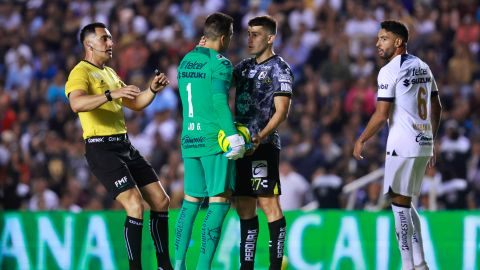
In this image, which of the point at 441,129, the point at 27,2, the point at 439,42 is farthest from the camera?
the point at 27,2

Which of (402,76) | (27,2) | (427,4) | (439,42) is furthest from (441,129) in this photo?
(27,2)

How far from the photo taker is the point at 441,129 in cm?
1614

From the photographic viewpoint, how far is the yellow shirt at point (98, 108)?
372 inches

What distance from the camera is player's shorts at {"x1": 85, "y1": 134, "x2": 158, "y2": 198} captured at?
9422 millimetres

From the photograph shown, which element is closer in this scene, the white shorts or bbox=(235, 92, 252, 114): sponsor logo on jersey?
the white shorts

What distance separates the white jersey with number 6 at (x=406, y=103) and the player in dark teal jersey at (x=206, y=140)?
1.47 meters

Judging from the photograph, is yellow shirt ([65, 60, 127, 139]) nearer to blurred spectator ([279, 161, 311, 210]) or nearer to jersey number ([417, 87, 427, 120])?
jersey number ([417, 87, 427, 120])

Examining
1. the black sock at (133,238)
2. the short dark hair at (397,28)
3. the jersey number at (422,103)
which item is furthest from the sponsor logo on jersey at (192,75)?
the jersey number at (422,103)

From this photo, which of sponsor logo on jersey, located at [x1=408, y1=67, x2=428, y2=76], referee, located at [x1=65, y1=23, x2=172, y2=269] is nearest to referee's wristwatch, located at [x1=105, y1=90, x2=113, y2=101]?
referee, located at [x1=65, y1=23, x2=172, y2=269]

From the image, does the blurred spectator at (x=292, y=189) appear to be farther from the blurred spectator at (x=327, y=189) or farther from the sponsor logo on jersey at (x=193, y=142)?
the sponsor logo on jersey at (x=193, y=142)

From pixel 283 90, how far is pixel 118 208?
26.4 feet

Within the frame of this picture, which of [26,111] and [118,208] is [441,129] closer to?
[118,208]

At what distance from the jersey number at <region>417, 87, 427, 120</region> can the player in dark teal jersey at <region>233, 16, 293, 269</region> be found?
1191 millimetres

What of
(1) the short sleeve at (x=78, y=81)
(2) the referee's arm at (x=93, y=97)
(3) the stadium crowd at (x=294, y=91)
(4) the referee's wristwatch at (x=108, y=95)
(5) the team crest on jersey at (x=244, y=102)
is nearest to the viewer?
(2) the referee's arm at (x=93, y=97)
